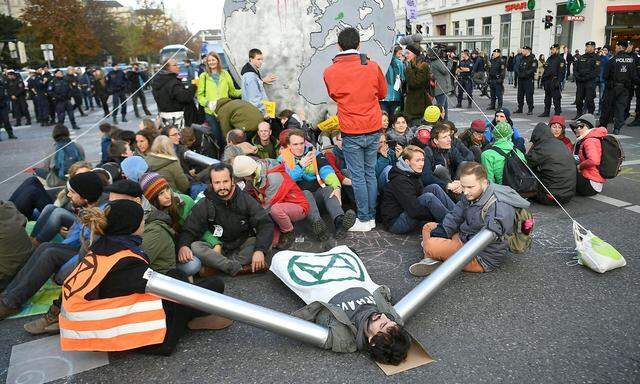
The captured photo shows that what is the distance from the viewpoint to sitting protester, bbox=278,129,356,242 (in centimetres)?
505

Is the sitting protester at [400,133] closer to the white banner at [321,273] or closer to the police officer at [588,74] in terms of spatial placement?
the white banner at [321,273]

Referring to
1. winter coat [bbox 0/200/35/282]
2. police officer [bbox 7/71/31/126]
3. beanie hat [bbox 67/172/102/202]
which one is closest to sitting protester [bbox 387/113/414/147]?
beanie hat [bbox 67/172/102/202]

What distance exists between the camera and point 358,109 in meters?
4.83

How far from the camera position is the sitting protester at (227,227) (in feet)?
13.2

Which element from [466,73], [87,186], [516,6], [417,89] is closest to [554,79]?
[466,73]

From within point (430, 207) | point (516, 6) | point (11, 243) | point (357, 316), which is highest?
point (516, 6)

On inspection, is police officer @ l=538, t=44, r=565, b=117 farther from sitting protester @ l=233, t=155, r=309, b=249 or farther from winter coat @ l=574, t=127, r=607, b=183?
sitting protester @ l=233, t=155, r=309, b=249

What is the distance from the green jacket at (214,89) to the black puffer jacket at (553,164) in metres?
4.53

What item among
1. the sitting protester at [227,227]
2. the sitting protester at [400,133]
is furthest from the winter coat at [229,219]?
the sitting protester at [400,133]

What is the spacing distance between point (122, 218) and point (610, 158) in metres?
5.50

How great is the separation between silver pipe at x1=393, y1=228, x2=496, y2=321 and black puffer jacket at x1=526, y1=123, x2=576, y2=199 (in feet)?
7.81

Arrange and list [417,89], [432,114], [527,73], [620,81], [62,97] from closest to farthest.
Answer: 1. [432,114]
2. [417,89]
3. [620,81]
4. [527,73]
5. [62,97]

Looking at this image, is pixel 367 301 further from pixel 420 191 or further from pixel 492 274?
pixel 420 191

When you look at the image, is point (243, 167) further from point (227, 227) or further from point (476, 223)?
point (476, 223)
